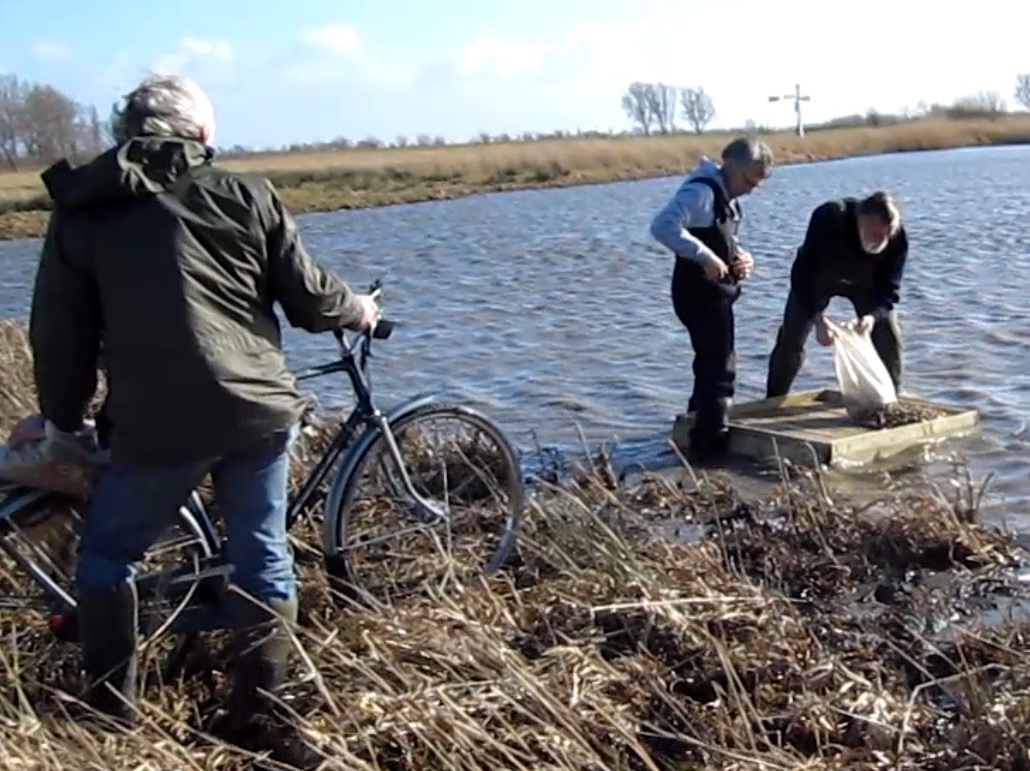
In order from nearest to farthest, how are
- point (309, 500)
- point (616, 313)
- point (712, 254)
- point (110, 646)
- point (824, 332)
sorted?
point (110, 646), point (309, 500), point (712, 254), point (824, 332), point (616, 313)

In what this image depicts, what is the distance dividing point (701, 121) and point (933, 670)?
12925cm

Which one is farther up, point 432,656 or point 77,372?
point 77,372

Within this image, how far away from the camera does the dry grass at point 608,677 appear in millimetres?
3748

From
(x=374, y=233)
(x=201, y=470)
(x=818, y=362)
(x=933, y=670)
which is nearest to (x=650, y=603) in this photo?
(x=933, y=670)

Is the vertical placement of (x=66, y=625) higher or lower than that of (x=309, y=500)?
lower

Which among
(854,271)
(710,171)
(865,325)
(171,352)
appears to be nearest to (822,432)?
(865,325)

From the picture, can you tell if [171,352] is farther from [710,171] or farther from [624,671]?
[710,171]

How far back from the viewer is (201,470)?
4082mm

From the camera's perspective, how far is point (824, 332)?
27.8 ft

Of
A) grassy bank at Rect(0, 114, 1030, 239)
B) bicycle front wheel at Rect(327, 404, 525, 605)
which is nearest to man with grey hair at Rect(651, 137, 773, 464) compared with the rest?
bicycle front wheel at Rect(327, 404, 525, 605)

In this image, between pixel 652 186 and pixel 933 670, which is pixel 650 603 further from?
pixel 652 186

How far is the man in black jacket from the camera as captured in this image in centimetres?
802

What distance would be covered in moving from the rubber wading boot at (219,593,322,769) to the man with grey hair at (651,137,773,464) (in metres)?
3.79

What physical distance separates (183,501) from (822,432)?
479 cm
